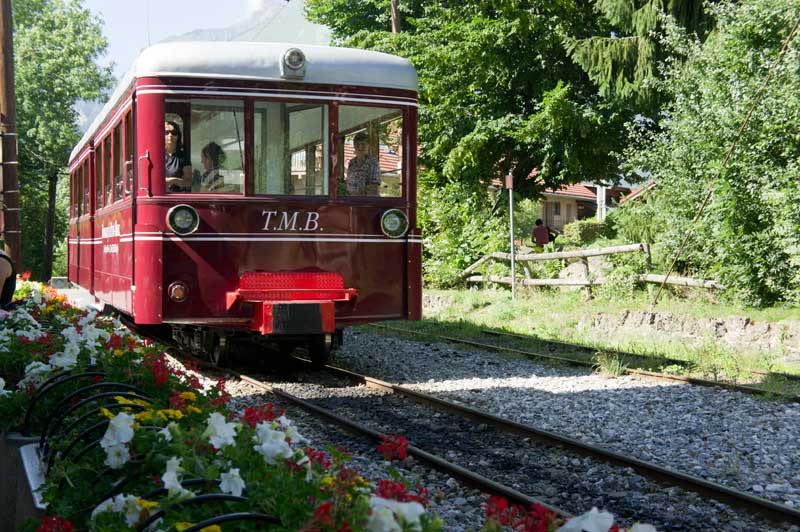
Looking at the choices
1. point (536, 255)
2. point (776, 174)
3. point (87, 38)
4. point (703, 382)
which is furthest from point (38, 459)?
point (87, 38)

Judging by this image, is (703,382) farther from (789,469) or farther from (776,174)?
(776,174)

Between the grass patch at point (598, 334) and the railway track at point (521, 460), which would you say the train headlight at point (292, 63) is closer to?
the railway track at point (521, 460)

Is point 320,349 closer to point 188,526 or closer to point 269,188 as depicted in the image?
point 269,188

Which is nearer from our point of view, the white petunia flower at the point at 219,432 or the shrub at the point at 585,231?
the white petunia flower at the point at 219,432

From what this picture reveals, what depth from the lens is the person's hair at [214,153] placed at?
29.1ft

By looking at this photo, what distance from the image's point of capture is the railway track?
5.10 m

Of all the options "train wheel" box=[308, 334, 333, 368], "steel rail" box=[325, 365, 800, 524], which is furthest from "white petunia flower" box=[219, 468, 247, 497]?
"train wheel" box=[308, 334, 333, 368]

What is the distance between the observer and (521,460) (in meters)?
6.26

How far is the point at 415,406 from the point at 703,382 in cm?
278

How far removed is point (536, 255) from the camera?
19.2 metres

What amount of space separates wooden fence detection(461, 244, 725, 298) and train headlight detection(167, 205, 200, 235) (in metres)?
7.56

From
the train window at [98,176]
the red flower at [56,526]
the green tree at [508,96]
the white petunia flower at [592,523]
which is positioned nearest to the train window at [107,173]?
the train window at [98,176]

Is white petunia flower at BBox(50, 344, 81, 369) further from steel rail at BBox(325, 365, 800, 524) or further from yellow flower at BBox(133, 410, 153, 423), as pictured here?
steel rail at BBox(325, 365, 800, 524)

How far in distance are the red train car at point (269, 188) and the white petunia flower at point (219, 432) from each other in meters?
5.37
